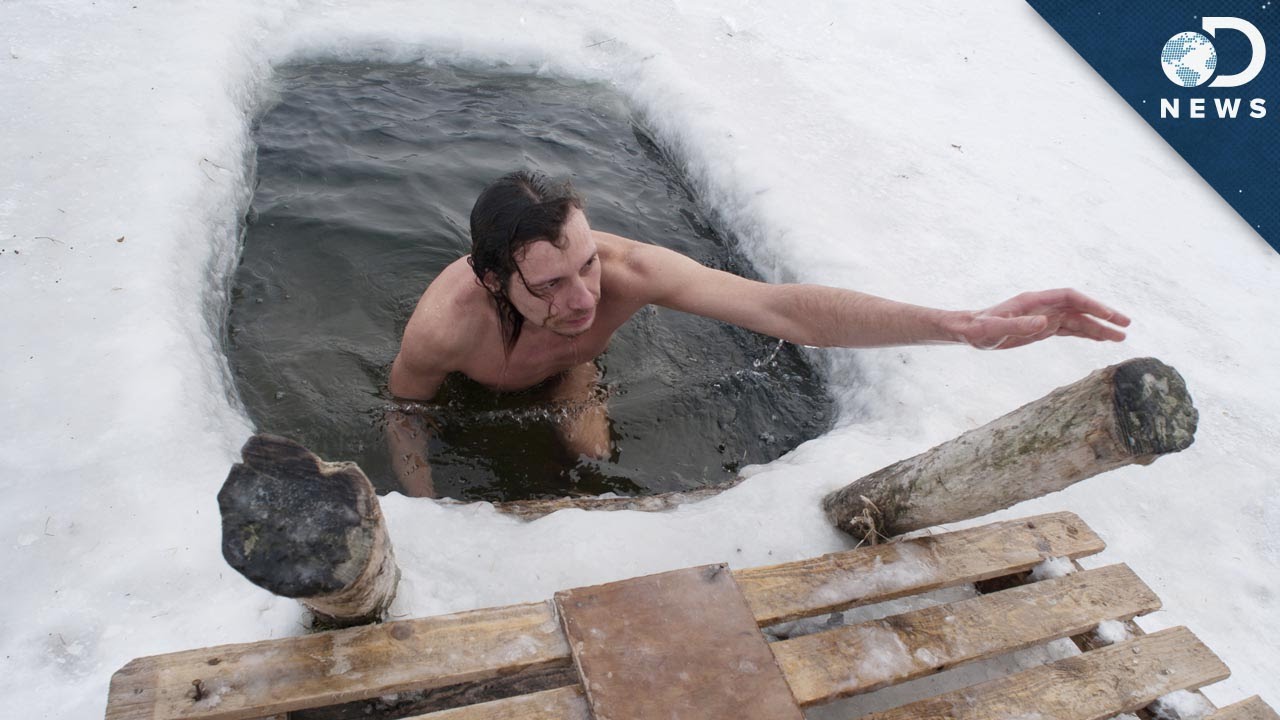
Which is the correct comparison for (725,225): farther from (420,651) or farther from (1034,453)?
(420,651)

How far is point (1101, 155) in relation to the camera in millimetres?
5031

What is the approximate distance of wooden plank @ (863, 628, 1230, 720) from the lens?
1.86 m

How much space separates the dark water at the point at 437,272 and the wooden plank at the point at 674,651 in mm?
1322

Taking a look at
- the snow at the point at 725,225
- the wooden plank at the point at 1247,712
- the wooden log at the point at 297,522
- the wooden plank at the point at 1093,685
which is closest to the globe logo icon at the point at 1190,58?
the snow at the point at 725,225

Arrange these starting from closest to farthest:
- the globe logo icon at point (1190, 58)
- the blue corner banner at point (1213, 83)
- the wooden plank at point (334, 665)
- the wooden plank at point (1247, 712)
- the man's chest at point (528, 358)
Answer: the wooden plank at point (334, 665)
the wooden plank at point (1247, 712)
the man's chest at point (528, 358)
the blue corner banner at point (1213, 83)
the globe logo icon at point (1190, 58)

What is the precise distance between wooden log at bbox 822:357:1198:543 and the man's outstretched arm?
17cm

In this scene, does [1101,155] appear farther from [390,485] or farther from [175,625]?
[175,625]

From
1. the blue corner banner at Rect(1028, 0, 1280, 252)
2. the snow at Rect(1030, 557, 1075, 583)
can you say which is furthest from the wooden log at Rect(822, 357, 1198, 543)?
the blue corner banner at Rect(1028, 0, 1280, 252)

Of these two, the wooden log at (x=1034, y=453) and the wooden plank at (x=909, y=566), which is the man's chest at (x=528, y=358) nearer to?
the wooden log at (x=1034, y=453)

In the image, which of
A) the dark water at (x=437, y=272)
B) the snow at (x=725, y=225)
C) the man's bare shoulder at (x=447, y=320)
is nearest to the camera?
the snow at (x=725, y=225)

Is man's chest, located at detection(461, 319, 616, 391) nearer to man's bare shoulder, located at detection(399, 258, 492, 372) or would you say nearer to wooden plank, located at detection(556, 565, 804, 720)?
man's bare shoulder, located at detection(399, 258, 492, 372)

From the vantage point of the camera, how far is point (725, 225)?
14.8 ft

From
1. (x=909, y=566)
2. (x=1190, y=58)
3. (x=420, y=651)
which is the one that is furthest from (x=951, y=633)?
(x=1190, y=58)

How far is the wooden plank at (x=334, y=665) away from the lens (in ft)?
5.13
